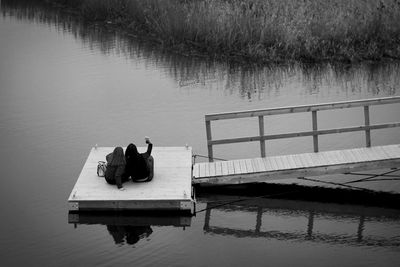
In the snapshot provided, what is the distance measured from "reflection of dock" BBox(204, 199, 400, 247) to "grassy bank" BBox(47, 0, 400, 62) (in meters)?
13.2

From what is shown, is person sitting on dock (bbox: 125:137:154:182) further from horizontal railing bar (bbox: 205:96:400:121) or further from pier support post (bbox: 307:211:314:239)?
pier support post (bbox: 307:211:314:239)

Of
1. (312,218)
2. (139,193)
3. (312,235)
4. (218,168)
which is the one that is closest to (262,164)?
(218,168)

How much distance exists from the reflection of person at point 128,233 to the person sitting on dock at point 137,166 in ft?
4.63

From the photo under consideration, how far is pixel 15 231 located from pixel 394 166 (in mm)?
9276

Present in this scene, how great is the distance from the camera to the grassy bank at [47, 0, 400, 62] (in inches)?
1249

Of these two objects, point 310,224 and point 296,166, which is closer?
point 310,224

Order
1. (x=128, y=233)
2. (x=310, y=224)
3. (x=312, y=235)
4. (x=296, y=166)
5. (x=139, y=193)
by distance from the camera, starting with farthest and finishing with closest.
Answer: (x=296, y=166), (x=139, y=193), (x=310, y=224), (x=128, y=233), (x=312, y=235)

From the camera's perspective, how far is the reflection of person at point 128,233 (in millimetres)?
17656

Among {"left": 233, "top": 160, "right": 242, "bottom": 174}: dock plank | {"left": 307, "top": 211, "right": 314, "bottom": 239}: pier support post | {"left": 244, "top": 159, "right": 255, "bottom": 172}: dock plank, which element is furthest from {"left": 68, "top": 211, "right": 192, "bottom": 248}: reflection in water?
{"left": 307, "top": 211, "right": 314, "bottom": 239}: pier support post

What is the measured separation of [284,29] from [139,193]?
1531 centimetres

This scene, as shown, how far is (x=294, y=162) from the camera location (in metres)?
19.8

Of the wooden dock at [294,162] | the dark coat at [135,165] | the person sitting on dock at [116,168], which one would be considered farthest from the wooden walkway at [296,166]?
the person sitting on dock at [116,168]

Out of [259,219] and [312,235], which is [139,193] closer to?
[259,219]

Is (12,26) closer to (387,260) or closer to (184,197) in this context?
(184,197)
